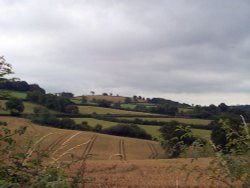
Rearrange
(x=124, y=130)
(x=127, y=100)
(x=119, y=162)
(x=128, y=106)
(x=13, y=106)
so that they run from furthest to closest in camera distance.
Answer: (x=127, y=100), (x=128, y=106), (x=124, y=130), (x=119, y=162), (x=13, y=106)

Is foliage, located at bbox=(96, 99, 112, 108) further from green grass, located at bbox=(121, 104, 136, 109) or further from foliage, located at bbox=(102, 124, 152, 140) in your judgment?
foliage, located at bbox=(102, 124, 152, 140)

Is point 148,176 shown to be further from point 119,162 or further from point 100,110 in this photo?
point 100,110

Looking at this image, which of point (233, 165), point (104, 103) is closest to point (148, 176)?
point (233, 165)

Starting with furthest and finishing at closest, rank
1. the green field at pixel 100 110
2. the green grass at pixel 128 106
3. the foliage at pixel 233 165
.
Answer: the green grass at pixel 128 106
the green field at pixel 100 110
the foliage at pixel 233 165

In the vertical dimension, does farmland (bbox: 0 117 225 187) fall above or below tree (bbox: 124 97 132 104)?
below

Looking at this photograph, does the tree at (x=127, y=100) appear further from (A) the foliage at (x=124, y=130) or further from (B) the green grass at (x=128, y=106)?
(A) the foliage at (x=124, y=130)

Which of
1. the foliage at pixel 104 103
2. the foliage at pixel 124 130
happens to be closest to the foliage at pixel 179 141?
the foliage at pixel 124 130

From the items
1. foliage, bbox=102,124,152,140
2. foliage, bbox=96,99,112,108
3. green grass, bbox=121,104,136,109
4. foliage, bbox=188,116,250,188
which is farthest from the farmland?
foliage, bbox=96,99,112,108

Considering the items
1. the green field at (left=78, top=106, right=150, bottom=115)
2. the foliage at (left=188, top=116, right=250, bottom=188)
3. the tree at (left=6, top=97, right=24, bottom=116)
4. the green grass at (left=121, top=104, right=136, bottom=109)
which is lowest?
the foliage at (left=188, top=116, right=250, bottom=188)

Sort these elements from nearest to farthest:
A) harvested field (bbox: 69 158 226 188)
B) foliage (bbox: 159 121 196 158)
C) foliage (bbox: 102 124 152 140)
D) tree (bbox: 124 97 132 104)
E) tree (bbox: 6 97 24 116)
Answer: harvested field (bbox: 69 158 226 188) < foliage (bbox: 159 121 196 158) < tree (bbox: 6 97 24 116) < foliage (bbox: 102 124 152 140) < tree (bbox: 124 97 132 104)

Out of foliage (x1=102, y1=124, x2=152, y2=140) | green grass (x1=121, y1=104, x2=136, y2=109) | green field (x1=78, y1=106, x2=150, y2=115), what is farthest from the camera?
green grass (x1=121, y1=104, x2=136, y2=109)

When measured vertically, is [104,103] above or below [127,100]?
below

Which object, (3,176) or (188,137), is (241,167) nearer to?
(188,137)

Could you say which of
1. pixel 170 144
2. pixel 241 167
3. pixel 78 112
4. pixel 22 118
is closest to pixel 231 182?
pixel 241 167
